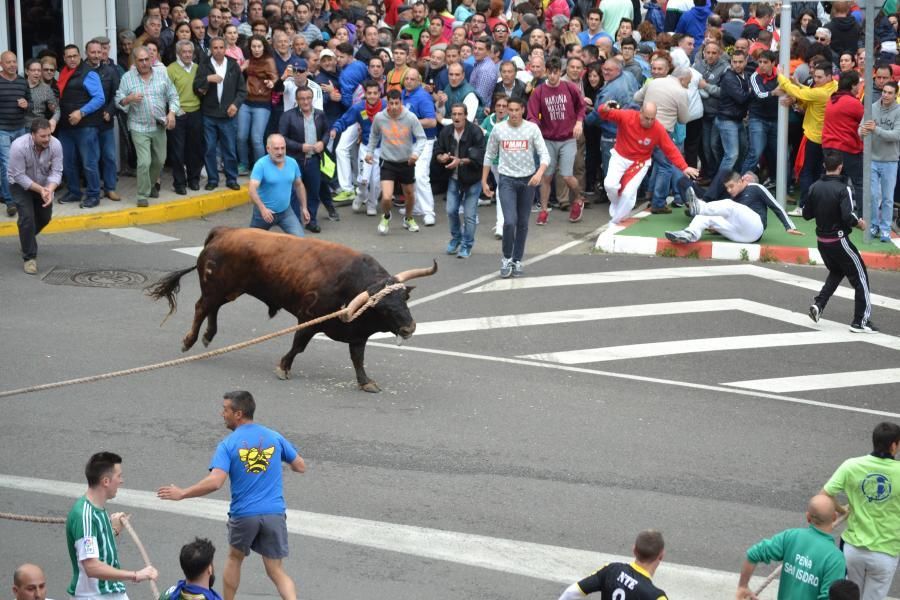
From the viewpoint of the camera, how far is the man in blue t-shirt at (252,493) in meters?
7.96

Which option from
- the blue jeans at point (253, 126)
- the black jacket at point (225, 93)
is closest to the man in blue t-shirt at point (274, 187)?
the black jacket at point (225, 93)

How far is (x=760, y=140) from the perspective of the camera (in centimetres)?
1872

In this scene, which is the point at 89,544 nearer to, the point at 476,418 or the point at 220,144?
the point at 476,418

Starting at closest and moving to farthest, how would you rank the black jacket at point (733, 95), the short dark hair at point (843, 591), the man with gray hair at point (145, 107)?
the short dark hair at point (843, 591) → the man with gray hair at point (145, 107) → the black jacket at point (733, 95)

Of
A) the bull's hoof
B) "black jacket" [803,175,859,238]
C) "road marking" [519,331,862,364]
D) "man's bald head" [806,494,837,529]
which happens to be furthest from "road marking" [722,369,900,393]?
"man's bald head" [806,494,837,529]

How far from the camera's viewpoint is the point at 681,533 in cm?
934

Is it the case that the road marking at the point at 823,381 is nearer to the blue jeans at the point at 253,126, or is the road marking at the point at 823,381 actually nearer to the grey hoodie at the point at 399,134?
the grey hoodie at the point at 399,134

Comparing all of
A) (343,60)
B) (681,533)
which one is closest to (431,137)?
(343,60)

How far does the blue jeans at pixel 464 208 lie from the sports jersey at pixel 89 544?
9.64m

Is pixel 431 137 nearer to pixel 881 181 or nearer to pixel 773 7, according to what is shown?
pixel 881 181

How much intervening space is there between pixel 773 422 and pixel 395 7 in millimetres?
14786

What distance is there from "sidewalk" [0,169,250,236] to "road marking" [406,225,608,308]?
4709 millimetres

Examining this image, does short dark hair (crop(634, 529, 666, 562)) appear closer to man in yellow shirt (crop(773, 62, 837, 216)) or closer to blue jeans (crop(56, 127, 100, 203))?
man in yellow shirt (crop(773, 62, 837, 216))

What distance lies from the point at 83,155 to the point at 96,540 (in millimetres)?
11309
